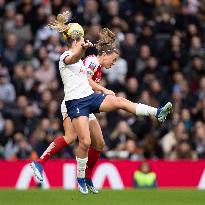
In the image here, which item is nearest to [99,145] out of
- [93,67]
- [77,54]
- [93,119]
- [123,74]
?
[93,119]

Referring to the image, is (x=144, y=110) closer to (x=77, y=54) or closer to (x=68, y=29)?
(x=77, y=54)

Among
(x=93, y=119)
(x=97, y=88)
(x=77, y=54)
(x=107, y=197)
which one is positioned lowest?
(x=107, y=197)

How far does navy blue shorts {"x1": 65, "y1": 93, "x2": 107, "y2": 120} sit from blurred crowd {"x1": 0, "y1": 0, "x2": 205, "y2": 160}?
5.81 metres

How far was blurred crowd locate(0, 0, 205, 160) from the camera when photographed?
20.0m

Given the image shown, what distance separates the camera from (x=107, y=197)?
14578mm

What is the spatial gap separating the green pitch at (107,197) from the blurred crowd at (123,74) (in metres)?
3.76

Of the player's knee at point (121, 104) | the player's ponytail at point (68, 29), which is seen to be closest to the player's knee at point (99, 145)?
the player's knee at point (121, 104)

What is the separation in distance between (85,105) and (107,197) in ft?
5.10

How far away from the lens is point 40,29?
22.5 m

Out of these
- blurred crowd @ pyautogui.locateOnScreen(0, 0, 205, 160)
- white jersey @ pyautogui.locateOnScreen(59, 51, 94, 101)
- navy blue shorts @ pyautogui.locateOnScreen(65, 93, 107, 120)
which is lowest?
blurred crowd @ pyautogui.locateOnScreen(0, 0, 205, 160)

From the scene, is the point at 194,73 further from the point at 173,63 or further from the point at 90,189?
the point at 90,189

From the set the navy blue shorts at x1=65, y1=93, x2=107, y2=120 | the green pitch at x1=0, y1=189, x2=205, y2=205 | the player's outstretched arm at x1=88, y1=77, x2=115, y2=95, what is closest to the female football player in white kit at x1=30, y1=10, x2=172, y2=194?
the navy blue shorts at x1=65, y1=93, x2=107, y2=120

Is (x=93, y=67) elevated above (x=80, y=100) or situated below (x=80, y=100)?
above

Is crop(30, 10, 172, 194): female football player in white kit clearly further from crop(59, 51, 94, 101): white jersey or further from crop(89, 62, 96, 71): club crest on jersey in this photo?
crop(89, 62, 96, 71): club crest on jersey
